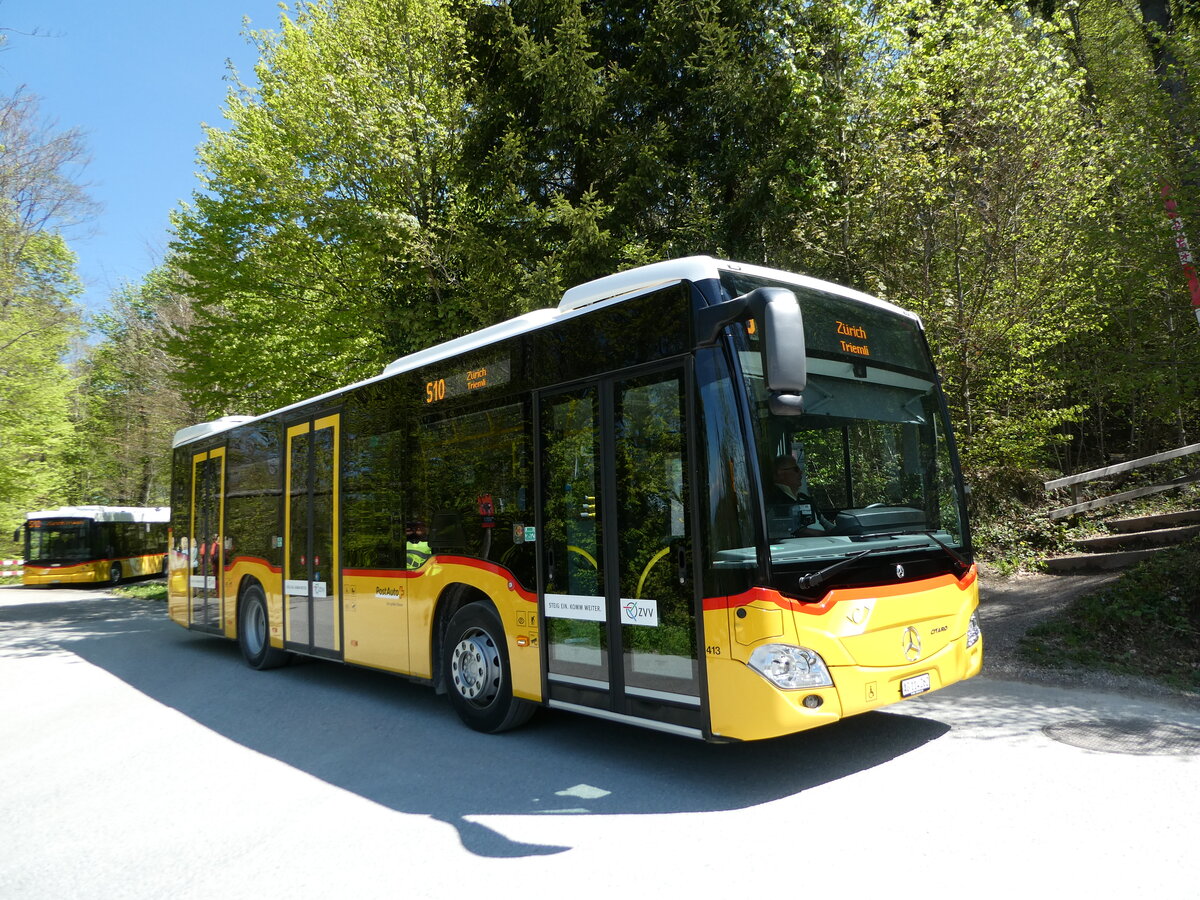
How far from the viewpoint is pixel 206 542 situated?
12477mm

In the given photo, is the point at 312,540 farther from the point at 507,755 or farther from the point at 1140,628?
the point at 1140,628

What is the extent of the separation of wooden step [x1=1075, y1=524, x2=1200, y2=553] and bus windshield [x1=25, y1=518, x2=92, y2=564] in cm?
3293

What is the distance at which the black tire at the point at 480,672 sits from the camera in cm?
665

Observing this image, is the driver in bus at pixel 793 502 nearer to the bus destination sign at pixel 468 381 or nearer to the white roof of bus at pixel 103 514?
the bus destination sign at pixel 468 381

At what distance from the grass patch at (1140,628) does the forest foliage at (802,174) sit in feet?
8.70

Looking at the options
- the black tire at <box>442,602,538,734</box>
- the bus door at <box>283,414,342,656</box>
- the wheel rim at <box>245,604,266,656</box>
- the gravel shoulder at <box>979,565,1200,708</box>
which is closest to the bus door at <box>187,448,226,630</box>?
the wheel rim at <box>245,604,266,656</box>

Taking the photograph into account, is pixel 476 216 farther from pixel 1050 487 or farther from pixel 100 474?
pixel 100 474

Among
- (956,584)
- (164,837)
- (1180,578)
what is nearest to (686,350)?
(956,584)

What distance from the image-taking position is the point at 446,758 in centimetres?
623

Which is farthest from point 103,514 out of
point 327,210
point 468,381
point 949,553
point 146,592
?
point 949,553

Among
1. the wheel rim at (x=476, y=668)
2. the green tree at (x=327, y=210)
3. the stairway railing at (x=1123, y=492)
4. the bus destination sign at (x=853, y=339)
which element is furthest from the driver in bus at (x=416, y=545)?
the stairway railing at (x=1123, y=492)

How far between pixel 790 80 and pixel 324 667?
35.3 ft

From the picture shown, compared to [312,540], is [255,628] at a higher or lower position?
lower

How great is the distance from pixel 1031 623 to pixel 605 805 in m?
6.57
